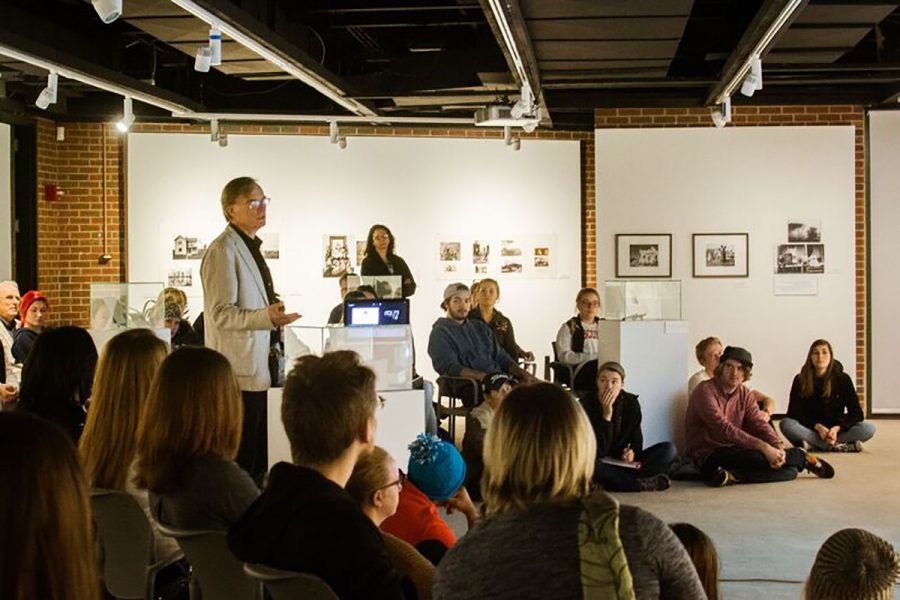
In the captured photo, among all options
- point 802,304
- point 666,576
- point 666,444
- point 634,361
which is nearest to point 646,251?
point 802,304

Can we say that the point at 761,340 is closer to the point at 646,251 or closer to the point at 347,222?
the point at 646,251

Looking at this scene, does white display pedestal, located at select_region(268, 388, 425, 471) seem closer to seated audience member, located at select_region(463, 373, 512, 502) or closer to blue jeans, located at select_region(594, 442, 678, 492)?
seated audience member, located at select_region(463, 373, 512, 502)

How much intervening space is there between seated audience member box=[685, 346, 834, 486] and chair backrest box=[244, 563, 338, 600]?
21.0ft

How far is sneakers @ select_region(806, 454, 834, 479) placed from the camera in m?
8.85

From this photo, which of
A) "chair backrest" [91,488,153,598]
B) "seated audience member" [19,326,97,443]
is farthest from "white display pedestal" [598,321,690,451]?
"chair backrest" [91,488,153,598]

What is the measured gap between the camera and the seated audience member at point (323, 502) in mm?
2635

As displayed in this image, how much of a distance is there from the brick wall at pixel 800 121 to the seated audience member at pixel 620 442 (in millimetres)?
4264

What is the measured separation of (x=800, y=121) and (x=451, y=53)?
3817 mm

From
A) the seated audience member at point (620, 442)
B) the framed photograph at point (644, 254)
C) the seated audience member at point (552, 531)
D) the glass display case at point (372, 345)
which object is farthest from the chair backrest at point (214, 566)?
the framed photograph at point (644, 254)

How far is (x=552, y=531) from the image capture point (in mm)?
2311

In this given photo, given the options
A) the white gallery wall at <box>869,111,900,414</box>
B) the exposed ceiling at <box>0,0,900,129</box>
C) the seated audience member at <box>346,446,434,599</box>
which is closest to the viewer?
the seated audience member at <box>346,446,434,599</box>

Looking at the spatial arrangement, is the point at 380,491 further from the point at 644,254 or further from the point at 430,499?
the point at 644,254

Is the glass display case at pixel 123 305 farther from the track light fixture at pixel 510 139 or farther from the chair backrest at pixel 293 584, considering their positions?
the chair backrest at pixel 293 584

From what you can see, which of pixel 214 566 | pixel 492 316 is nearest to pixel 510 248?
pixel 492 316
